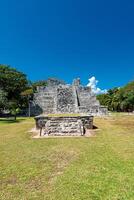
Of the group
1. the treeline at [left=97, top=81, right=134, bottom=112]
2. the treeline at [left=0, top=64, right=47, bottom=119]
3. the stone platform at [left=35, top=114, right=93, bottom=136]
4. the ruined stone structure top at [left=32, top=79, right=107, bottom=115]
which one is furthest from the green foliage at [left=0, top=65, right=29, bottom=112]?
the treeline at [left=97, top=81, right=134, bottom=112]

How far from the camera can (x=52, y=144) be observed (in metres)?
7.94

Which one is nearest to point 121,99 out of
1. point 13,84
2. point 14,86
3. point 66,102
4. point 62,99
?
point 66,102

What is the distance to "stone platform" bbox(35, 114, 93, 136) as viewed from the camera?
10508 millimetres

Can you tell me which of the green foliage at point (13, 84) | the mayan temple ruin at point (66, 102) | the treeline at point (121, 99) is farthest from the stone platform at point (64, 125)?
the treeline at point (121, 99)

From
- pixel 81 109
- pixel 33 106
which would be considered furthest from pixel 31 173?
pixel 33 106

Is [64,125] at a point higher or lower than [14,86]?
lower

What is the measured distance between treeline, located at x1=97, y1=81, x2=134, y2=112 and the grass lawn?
121ft

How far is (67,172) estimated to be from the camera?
480cm

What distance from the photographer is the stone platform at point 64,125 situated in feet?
A: 34.5

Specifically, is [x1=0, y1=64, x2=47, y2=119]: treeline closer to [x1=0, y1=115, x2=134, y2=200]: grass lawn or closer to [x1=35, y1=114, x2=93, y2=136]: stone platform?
[x1=35, y1=114, x2=93, y2=136]: stone platform

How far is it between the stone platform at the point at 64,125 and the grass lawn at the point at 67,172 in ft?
9.71

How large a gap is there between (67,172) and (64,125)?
6290 millimetres

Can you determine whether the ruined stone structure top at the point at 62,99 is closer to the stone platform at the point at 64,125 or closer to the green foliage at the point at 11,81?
the green foliage at the point at 11,81

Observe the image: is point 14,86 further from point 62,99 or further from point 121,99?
point 121,99
